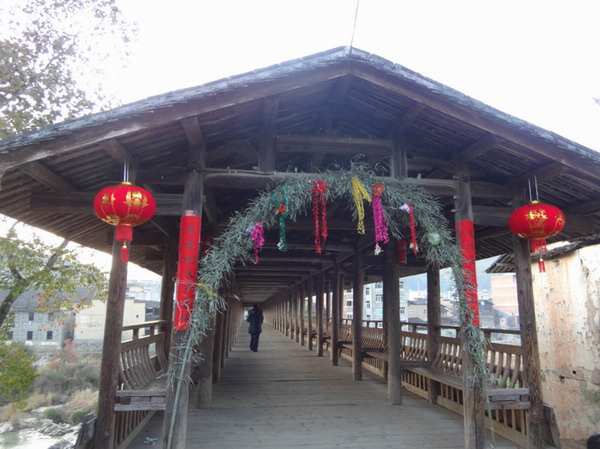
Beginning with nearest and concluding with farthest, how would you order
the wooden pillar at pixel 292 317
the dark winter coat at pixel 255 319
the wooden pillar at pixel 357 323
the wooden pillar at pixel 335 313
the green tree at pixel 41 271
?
the wooden pillar at pixel 357 323 → the wooden pillar at pixel 335 313 → the green tree at pixel 41 271 → the dark winter coat at pixel 255 319 → the wooden pillar at pixel 292 317

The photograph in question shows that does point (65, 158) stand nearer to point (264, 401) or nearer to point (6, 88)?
point (264, 401)

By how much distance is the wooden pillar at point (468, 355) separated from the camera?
436cm

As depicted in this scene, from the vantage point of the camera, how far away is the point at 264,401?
695cm

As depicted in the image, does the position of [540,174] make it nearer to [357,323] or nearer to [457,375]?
[457,375]

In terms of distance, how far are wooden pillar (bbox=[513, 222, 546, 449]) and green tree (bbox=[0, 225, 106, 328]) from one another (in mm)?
12077

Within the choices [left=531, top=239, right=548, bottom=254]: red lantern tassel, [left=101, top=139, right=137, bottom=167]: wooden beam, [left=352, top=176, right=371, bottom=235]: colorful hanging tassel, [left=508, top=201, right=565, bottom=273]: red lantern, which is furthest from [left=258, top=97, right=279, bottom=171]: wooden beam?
[left=531, top=239, right=548, bottom=254]: red lantern tassel

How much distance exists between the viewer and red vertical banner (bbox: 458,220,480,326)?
14.9 ft

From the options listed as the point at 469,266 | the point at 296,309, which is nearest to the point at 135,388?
the point at 469,266

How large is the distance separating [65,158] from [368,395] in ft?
20.0

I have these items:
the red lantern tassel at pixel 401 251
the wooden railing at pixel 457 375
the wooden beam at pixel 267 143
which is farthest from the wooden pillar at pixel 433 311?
the wooden beam at pixel 267 143

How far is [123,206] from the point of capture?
3906mm

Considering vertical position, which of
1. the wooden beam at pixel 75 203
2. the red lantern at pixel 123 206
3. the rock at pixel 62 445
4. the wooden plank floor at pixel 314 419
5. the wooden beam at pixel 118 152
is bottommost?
the rock at pixel 62 445

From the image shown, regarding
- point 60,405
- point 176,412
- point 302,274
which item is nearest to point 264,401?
point 176,412

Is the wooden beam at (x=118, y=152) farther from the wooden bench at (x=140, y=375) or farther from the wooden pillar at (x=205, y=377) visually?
the wooden pillar at (x=205, y=377)
